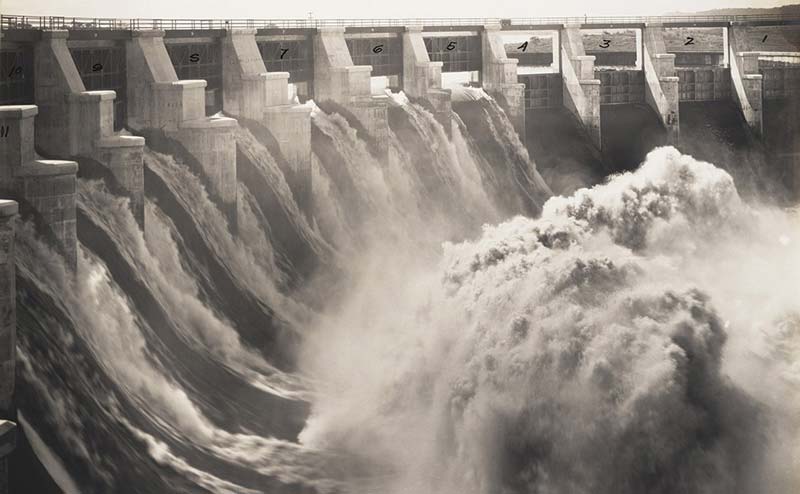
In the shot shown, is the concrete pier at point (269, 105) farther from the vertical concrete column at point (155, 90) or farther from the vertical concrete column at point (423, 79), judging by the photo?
the vertical concrete column at point (423, 79)

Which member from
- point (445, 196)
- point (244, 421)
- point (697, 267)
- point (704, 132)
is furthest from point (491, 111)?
point (244, 421)

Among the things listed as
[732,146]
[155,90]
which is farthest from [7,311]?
[732,146]

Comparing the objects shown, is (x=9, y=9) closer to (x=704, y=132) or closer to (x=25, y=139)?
(x=25, y=139)

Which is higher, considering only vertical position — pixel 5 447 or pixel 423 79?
pixel 423 79

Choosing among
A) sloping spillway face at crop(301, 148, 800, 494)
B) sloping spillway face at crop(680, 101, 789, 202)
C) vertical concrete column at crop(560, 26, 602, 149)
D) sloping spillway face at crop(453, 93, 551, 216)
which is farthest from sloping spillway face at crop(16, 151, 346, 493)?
sloping spillway face at crop(680, 101, 789, 202)

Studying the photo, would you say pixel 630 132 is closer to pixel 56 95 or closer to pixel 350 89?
pixel 350 89

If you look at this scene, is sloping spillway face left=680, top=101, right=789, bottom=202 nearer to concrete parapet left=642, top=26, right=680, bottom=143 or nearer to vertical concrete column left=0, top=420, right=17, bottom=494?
concrete parapet left=642, top=26, right=680, bottom=143
